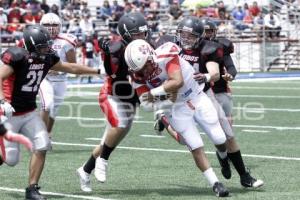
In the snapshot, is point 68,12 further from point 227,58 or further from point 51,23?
point 227,58

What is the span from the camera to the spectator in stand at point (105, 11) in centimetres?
2806

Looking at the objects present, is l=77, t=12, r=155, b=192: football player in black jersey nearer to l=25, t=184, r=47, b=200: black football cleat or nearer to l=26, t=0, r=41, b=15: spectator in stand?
l=25, t=184, r=47, b=200: black football cleat

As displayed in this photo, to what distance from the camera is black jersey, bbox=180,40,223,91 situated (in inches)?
315

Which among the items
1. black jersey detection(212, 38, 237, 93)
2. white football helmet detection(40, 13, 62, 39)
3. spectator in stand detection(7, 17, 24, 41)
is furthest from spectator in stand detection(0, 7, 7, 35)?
black jersey detection(212, 38, 237, 93)

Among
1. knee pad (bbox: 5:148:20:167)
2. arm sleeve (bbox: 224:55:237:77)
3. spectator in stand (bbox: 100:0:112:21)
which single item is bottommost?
spectator in stand (bbox: 100:0:112:21)

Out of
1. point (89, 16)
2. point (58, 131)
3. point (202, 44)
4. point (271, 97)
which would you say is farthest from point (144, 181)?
point (89, 16)

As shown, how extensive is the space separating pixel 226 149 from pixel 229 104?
1190 millimetres

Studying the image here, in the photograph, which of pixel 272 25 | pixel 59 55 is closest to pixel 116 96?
pixel 59 55

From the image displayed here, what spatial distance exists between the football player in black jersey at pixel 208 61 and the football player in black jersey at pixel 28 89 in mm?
1271

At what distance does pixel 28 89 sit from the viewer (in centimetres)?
744

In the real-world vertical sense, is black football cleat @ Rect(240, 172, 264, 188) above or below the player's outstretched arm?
below

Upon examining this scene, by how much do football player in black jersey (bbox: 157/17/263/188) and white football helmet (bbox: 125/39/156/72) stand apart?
0.60m

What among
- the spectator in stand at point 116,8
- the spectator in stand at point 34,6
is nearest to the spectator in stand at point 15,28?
the spectator in stand at point 34,6

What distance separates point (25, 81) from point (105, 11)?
825 inches
